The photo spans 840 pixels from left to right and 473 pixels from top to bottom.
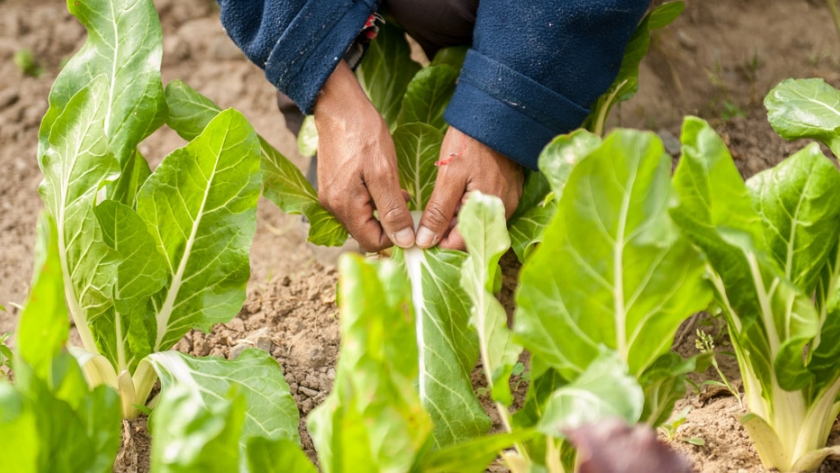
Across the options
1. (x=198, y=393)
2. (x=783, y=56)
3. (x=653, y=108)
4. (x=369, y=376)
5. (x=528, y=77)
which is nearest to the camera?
(x=369, y=376)

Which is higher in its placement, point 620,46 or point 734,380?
point 620,46

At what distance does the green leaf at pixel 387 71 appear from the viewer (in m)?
1.93

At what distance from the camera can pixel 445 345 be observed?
1407mm

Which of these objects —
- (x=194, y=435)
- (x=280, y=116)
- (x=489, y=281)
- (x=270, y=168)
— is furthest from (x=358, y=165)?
(x=280, y=116)

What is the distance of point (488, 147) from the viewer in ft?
5.06

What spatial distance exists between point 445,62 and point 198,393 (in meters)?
0.98

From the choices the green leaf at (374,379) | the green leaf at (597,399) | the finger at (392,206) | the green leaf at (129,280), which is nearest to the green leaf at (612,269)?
the green leaf at (597,399)

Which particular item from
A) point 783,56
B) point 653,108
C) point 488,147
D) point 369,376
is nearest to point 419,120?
point 488,147

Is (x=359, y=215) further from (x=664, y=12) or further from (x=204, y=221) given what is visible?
(x=664, y=12)

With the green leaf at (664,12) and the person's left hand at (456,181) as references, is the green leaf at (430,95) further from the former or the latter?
the green leaf at (664,12)

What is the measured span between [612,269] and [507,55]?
2.07 feet

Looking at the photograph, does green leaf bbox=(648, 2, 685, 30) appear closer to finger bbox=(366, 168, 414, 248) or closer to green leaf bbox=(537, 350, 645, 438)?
finger bbox=(366, 168, 414, 248)

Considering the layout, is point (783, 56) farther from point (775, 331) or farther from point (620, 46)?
point (775, 331)

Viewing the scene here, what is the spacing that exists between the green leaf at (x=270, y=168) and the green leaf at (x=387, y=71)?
1.10 ft
